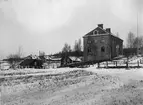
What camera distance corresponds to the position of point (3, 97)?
11906mm

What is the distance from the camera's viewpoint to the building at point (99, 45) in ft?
207

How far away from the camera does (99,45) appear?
212ft

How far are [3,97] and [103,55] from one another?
178 ft

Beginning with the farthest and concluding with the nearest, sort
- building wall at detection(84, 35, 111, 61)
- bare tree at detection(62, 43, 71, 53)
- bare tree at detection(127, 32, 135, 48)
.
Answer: bare tree at detection(62, 43, 71, 53) → bare tree at detection(127, 32, 135, 48) → building wall at detection(84, 35, 111, 61)

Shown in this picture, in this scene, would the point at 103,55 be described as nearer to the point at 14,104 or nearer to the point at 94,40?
the point at 94,40

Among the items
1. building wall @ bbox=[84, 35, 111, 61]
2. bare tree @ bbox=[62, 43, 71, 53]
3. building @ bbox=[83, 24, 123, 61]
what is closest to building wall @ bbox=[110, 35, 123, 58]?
building @ bbox=[83, 24, 123, 61]

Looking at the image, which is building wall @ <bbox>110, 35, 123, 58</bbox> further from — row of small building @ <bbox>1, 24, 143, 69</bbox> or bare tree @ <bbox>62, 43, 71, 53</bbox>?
bare tree @ <bbox>62, 43, 71, 53</bbox>

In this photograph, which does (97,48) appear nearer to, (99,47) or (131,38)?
(99,47)

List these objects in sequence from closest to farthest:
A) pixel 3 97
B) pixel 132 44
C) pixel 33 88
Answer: pixel 3 97 < pixel 33 88 < pixel 132 44

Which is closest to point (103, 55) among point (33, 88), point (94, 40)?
point (94, 40)

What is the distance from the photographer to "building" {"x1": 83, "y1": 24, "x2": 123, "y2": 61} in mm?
63094

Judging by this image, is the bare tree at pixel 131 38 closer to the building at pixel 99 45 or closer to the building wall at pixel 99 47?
the building wall at pixel 99 47

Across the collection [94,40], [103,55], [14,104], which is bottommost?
[14,104]

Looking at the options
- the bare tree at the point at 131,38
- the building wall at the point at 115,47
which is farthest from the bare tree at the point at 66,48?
the building wall at the point at 115,47
